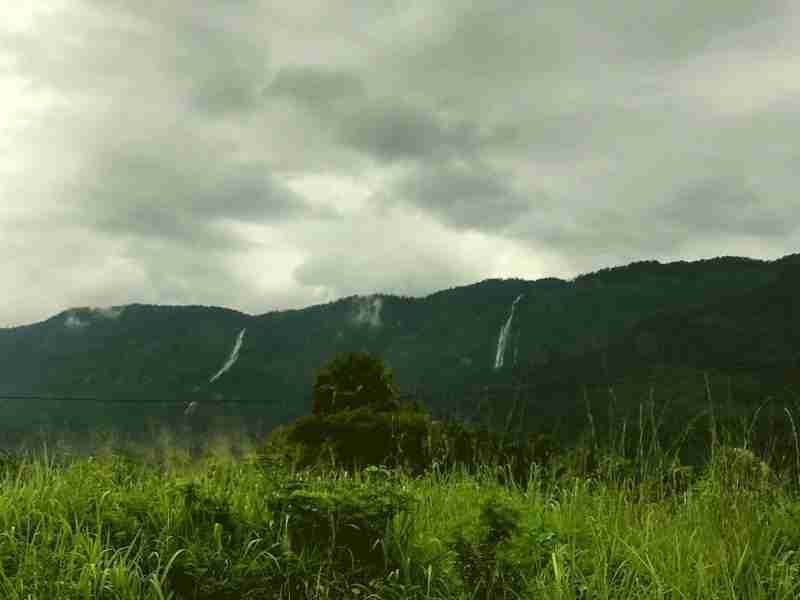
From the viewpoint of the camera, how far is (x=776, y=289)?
573 ft

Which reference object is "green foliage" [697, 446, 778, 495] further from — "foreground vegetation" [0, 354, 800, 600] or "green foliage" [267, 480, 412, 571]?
"green foliage" [267, 480, 412, 571]

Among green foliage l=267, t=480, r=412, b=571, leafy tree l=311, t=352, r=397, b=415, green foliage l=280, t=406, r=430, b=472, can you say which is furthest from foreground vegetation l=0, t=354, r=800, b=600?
leafy tree l=311, t=352, r=397, b=415

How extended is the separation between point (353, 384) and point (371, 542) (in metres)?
14.0

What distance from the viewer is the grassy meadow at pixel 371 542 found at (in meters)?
4.83

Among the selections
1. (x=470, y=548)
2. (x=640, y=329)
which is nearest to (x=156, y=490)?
(x=470, y=548)

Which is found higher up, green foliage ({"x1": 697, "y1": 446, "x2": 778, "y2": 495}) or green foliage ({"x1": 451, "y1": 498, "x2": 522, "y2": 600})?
green foliage ({"x1": 697, "y1": 446, "x2": 778, "y2": 495})

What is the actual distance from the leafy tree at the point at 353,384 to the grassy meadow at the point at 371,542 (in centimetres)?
1244

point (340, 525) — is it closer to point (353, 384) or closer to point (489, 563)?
point (489, 563)

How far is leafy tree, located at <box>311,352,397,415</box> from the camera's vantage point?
62.7 feet

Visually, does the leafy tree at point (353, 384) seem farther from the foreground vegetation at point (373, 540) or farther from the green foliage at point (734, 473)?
the green foliage at point (734, 473)

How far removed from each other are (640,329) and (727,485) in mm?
175152

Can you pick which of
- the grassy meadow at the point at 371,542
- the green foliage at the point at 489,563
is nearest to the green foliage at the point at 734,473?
the grassy meadow at the point at 371,542

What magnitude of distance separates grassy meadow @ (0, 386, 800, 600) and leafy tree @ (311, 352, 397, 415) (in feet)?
40.8

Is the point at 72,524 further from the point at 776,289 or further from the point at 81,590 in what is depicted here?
the point at 776,289
